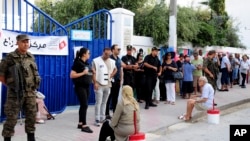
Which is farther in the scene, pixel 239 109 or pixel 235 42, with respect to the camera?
pixel 235 42

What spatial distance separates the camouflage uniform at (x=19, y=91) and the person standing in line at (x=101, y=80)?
2274mm

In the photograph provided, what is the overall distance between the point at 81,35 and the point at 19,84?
14.6 ft

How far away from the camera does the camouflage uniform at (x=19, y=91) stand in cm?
567

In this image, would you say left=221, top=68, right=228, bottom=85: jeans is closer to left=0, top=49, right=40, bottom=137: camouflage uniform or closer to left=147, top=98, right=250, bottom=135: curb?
left=147, top=98, right=250, bottom=135: curb

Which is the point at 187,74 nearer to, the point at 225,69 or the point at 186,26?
the point at 186,26

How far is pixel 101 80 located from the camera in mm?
7992

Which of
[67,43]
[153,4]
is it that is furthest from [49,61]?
[153,4]

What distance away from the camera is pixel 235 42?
2384 centimetres

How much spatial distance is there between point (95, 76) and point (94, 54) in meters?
2.47

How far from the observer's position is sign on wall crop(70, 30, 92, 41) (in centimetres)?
977

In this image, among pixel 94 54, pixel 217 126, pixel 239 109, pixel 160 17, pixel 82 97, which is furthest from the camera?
pixel 160 17

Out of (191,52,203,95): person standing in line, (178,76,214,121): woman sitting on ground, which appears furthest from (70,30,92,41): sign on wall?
(191,52,203,95): person standing in line

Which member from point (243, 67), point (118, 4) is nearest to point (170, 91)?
point (118, 4)

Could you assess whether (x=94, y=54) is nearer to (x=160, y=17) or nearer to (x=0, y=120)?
(x=0, y=120)
